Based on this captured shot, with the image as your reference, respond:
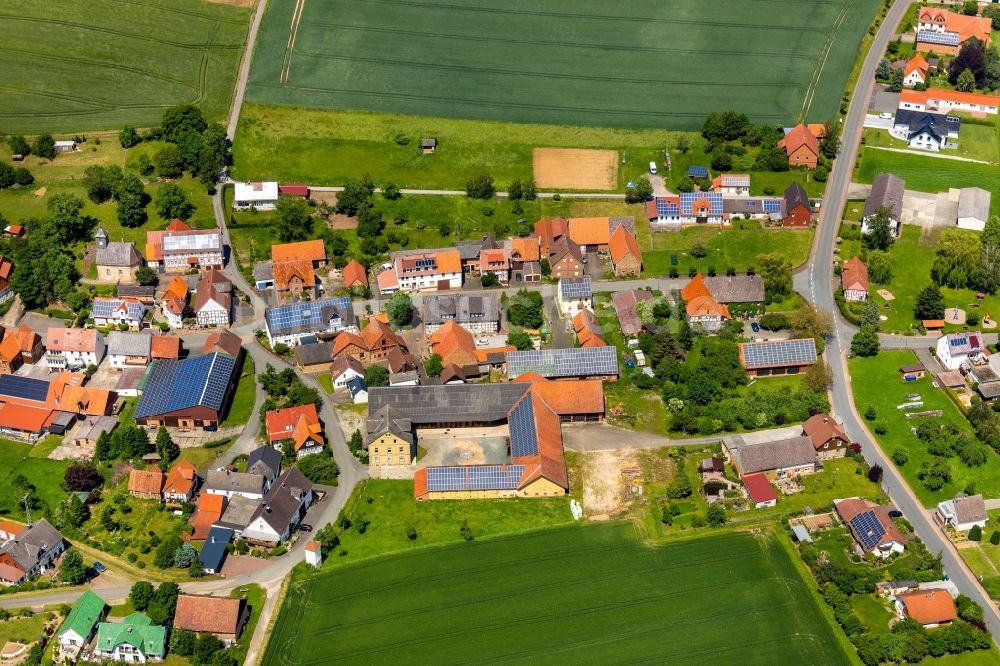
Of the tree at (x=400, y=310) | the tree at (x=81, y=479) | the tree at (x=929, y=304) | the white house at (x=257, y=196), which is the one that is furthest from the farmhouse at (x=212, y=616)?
the tree at (x=929, y=304)

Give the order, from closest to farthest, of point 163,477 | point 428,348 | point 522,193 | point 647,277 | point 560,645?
point 560,645 < point 163,477 < point 428,348 < point 647,277 < point 522,193

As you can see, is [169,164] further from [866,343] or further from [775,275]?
[866,343]

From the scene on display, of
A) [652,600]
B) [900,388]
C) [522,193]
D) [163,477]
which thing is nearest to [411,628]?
[652,600]

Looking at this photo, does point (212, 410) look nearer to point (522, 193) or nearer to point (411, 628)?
point (411, 628)

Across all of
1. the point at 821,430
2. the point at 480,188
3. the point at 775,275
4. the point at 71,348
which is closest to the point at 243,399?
the point at 71,348

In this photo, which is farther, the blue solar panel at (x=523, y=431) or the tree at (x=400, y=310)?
the tree at (x=400, y=310)

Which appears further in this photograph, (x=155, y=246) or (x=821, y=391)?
(x=155, y=246)

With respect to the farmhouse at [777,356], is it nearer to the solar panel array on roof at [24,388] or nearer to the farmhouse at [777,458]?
the farmhouse at [777,458]
